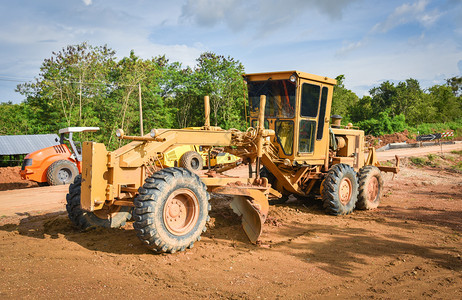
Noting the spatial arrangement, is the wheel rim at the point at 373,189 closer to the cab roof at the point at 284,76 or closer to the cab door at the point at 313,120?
the cab door at the point at 313,120

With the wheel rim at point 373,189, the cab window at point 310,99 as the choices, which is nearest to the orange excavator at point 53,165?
the cab window at point 310,99

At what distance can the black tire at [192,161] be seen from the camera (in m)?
16.1

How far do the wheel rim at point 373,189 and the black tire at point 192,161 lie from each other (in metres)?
8.39

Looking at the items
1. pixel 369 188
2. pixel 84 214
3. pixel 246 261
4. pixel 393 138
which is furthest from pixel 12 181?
pixel 393 138

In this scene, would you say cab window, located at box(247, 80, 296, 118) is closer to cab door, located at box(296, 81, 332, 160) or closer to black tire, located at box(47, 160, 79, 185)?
cab door, located at box(296, 81, 332, 160)

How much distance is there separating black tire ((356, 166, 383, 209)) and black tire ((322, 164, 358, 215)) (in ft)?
0.98

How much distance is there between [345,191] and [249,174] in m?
2.48

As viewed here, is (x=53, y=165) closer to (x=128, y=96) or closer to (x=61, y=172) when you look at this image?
(x=61, y=172)

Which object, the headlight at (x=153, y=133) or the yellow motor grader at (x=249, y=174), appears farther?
the headlight at (x=153, y=133)

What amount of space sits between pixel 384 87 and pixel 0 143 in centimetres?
3824

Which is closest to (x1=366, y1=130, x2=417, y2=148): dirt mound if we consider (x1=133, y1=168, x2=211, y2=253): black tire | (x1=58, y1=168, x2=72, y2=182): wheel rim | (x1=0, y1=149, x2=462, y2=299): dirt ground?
(x1=0, y1=149, x2=462, y2=299): dirt ground

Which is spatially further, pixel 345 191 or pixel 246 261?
pixel 345 191

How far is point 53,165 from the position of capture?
43.4 ft

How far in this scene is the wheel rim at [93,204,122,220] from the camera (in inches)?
228
